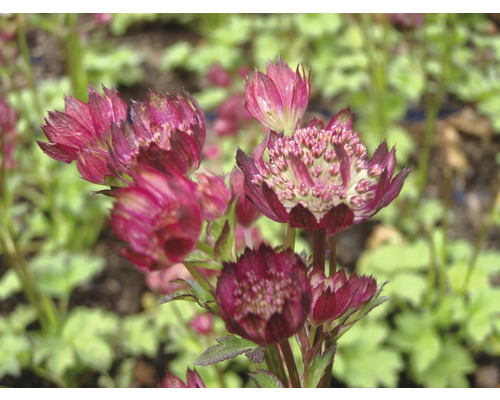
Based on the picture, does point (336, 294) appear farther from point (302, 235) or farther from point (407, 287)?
point (302, 235)

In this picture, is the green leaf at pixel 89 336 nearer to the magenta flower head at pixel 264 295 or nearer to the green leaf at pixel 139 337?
the green leaf at pixel 139 337

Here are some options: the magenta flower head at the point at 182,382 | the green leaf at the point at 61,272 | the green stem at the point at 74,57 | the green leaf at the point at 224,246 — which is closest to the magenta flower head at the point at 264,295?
the green leaf at the point at 224,246

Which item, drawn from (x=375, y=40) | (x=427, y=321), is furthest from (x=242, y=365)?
(x=375, y=40)

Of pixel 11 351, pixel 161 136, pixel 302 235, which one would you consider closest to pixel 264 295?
pixel 161 136

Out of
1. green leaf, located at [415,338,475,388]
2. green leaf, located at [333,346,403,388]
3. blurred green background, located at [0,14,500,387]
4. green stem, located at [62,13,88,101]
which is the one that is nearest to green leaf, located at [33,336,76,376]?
blurred green background, located at [0,14,500,387]

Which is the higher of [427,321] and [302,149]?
[302,149]

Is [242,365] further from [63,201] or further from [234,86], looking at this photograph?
[234,86]

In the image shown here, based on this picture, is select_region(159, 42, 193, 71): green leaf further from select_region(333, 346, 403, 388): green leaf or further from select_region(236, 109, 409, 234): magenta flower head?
select_region(236, 109, 409, 234): magenta flower head
